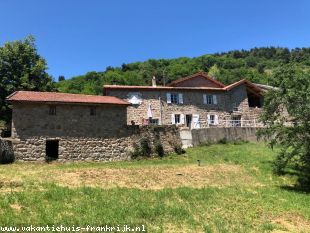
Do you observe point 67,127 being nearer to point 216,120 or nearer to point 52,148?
point 52,148

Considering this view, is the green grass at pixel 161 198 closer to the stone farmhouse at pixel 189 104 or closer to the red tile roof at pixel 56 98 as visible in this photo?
the red tile roof at pixel 56 98

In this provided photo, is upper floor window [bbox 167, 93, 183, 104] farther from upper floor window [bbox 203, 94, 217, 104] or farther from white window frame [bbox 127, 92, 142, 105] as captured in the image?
white window frame [bbox 127, 92, 142, 105]

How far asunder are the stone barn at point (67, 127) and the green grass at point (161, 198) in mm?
1826

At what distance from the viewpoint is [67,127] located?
91.6 feet

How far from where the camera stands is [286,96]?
73.6ft

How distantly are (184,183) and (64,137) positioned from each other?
10.8 m

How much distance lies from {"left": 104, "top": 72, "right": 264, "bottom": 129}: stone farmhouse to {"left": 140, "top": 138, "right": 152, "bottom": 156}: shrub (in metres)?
7.33

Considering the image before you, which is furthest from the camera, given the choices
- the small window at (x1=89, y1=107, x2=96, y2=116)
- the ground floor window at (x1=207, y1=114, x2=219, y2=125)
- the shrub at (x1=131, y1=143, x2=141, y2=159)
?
the ground floor window at (x1=207, y1=114, x2=219, y2=125)

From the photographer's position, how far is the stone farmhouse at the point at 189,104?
1527 inches

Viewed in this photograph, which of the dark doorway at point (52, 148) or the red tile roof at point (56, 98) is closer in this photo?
the red tile roof at point (56, 98)

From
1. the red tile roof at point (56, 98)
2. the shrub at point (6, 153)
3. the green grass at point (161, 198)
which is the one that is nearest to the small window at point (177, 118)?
the red tile roof at point (56, 98)

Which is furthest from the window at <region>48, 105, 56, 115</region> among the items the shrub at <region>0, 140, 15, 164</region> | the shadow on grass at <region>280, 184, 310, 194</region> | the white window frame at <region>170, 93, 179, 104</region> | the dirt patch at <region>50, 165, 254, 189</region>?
the shadow on grass at <region>280, 184, 310, 194</region>

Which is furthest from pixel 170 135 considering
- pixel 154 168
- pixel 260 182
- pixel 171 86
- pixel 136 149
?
pixel 171 86

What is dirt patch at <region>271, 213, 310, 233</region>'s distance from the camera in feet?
48.8
